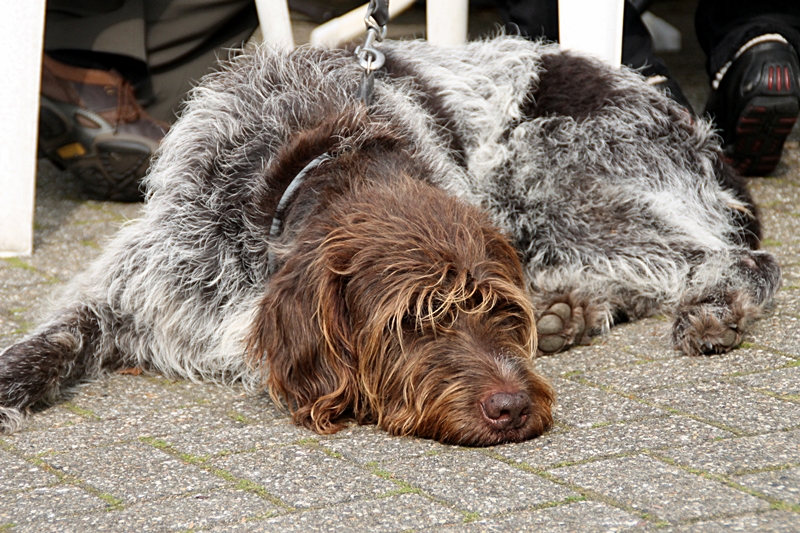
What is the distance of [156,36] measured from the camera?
5.95 metres

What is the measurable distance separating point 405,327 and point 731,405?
107 centimetres

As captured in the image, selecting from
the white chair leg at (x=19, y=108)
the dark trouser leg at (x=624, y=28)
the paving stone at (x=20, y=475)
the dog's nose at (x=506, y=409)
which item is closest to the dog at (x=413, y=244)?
the dog's nose at (x=506, y=409)

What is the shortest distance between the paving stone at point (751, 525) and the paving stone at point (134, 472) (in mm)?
1222

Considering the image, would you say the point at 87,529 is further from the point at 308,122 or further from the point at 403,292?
the point at 308,122

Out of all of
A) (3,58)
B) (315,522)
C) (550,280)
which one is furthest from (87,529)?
(3,58)

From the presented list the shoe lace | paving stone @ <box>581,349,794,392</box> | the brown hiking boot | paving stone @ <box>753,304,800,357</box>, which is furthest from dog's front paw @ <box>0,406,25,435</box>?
the shoe lace

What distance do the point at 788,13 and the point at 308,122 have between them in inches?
146

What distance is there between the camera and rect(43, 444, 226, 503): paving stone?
2.55 m

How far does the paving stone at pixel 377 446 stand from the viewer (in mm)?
2740

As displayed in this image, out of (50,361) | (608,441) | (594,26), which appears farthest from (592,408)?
(594,26)

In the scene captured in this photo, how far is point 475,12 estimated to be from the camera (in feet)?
30.3

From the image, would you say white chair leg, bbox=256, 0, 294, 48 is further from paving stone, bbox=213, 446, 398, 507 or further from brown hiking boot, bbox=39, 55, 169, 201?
paving stone, bbox=213, 446, 398, 507

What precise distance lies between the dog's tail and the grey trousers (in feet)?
8.53

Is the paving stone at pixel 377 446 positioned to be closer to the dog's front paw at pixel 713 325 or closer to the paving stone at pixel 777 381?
the paving stone at pixel 777 381
